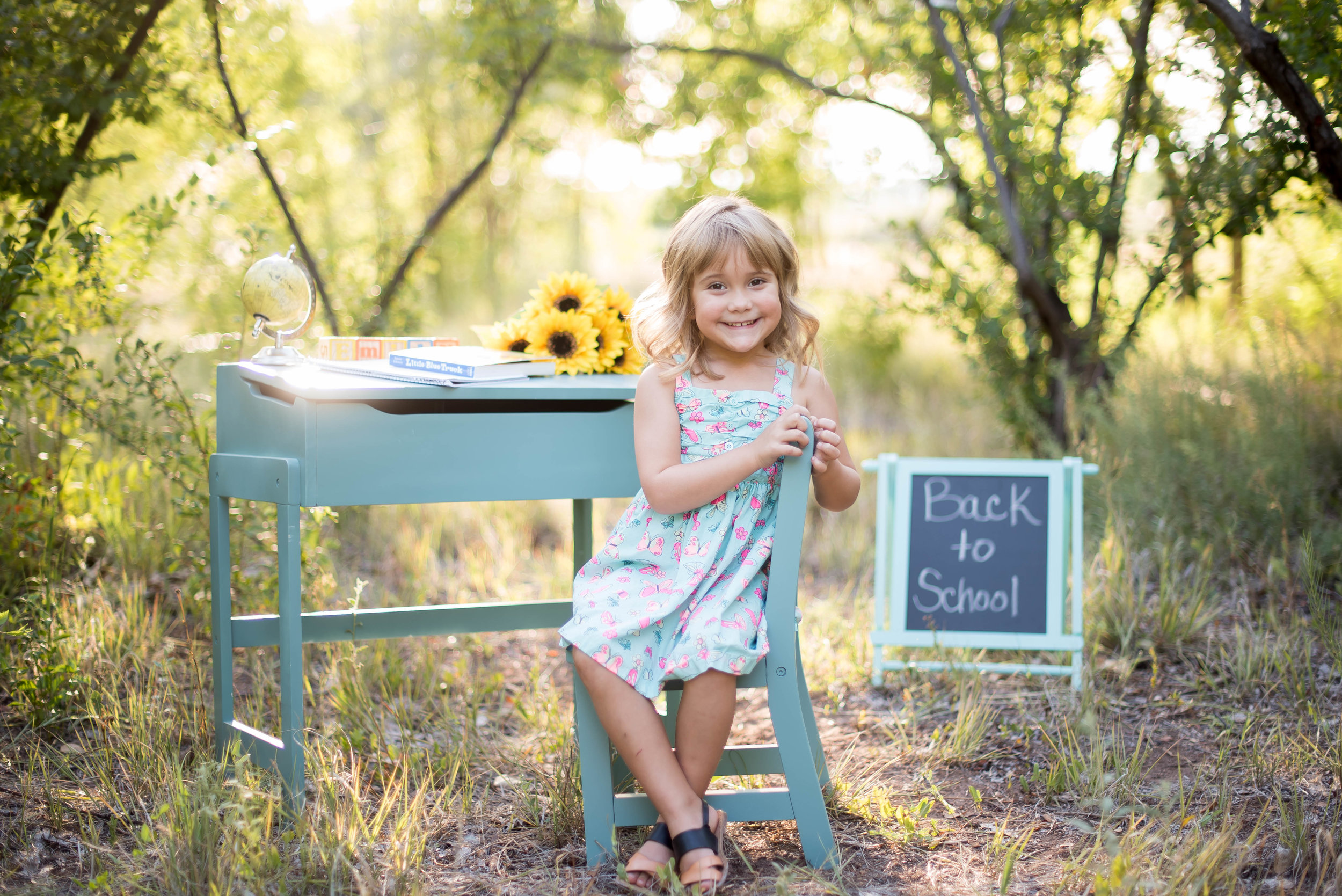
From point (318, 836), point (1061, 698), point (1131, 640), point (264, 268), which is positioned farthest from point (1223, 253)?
point (318, 836)

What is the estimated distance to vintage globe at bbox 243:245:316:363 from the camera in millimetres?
2246

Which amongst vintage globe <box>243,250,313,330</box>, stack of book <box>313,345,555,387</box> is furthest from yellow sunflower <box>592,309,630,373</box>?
vintage globe <box>243,250,313,330</box>

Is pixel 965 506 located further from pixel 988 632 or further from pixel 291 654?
pixel 291 654

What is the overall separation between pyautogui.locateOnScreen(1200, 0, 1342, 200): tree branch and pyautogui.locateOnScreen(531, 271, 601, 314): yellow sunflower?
178cm

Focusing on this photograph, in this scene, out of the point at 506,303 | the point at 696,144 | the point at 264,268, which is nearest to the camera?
the point at 264,268

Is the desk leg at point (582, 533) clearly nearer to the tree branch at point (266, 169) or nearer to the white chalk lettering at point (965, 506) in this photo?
the white chalk lettering at point (965, 506)

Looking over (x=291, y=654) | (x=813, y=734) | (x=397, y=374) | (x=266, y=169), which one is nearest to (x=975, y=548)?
(x=813, y=734)

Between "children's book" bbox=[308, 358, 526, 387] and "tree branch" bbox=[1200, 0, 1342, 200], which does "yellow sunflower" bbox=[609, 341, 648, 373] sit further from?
"tree branch" bbox=[1200, 0, 1342, 200]

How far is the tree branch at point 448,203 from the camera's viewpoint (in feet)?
12.8

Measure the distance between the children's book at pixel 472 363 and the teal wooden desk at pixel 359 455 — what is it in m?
0.04

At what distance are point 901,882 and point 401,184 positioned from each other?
26.8 feet

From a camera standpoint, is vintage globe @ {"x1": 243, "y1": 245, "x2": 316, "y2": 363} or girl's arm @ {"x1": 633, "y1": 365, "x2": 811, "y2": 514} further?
vintage globe @ {"x1": 243, "y1": 245, "x2": 316, "y2": 363}

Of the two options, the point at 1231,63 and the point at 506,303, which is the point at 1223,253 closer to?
the point at 1231,63

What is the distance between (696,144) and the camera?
5.81 metres
